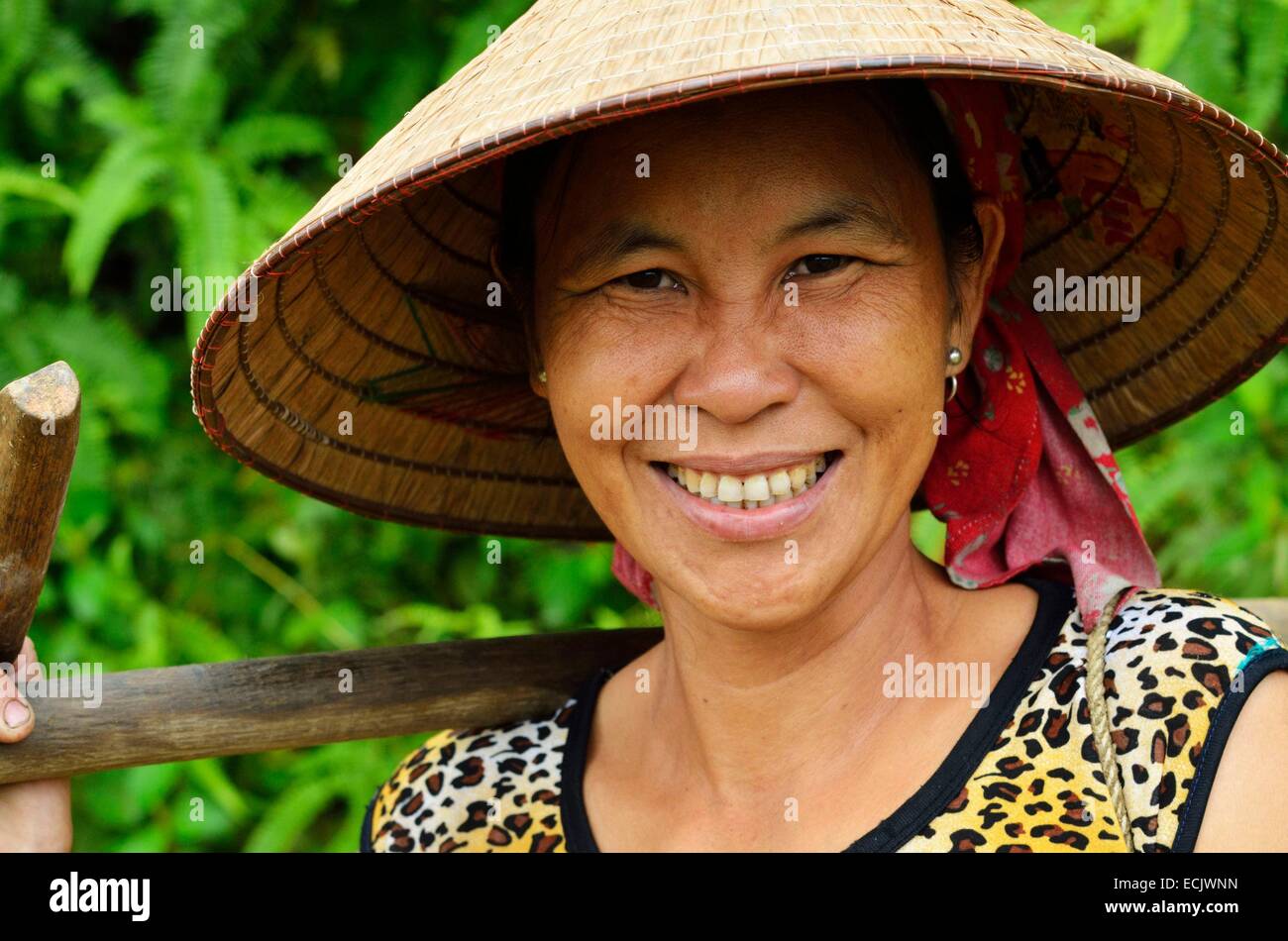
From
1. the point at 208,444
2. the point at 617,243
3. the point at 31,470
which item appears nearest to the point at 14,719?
the point at 31,470

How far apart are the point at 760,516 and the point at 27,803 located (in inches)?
38.0

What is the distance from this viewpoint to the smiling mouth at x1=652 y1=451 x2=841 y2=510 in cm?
157

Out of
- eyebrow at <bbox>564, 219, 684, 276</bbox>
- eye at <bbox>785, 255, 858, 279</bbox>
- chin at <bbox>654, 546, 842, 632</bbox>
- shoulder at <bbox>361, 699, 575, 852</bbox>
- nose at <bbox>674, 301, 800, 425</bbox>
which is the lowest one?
shoulder at <bbox>361, 699, 575, 852</bbox>

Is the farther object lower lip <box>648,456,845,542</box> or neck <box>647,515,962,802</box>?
neck <box>647,515,962,802</box>

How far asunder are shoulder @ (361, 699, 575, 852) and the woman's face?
0.47 metres

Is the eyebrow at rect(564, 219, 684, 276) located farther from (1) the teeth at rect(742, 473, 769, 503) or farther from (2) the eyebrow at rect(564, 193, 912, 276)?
(1) the teeth at rect(742, 473, 769, 503)

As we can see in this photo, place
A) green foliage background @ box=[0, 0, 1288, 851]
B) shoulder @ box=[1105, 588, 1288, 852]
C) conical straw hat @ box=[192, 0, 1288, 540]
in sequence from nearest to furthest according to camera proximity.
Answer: conical straw hat @ box=[192, 0, 1288, 540] < shoulder @ box=[1105, 588, 1288, 852] < green foliage background @ box=[0, 0, 1288, 851]

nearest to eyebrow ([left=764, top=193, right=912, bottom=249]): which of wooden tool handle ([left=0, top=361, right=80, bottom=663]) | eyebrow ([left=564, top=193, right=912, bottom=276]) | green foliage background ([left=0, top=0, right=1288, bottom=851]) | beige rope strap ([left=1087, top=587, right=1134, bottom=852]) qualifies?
eyebrow ([left=564, top=193, right=912, bottom=276])

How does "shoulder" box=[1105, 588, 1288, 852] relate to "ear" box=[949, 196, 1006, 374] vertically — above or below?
below

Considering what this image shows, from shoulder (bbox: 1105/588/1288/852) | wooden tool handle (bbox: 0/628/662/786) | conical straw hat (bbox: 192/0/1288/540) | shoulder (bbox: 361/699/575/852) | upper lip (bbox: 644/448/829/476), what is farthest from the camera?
shoulder (bbox: 361/699/575/852)

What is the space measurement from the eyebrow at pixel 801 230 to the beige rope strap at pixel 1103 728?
519mm

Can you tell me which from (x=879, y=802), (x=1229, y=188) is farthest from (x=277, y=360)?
(x=1229, y=188)
